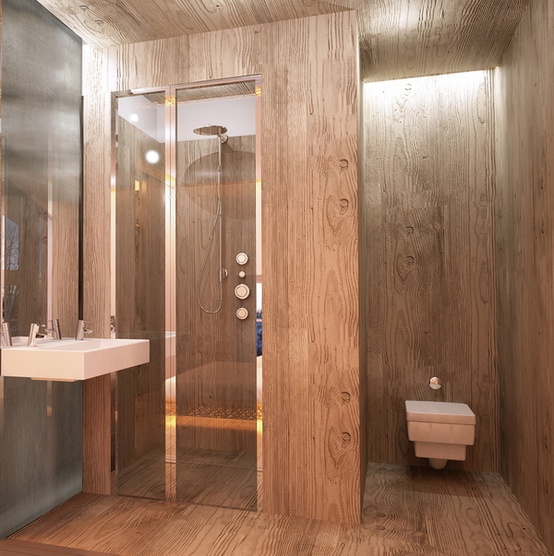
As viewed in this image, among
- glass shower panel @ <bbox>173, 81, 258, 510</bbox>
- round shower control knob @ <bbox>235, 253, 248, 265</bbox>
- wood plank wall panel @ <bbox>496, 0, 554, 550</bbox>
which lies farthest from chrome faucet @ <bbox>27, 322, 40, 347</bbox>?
wood plank wall panel @ <bbox>496, 0, 554, 550</bbox>

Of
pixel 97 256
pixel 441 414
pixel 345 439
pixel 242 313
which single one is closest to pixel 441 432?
pixel 441 414

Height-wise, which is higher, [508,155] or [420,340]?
[508,155]

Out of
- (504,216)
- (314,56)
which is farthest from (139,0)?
(504,216)

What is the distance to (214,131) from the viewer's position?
2.74 metres

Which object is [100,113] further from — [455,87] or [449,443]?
[449,443]

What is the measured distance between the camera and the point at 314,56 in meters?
2.58

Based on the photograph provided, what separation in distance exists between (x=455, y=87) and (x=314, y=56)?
1.28m

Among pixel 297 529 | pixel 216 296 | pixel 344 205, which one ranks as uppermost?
pixel 344 205

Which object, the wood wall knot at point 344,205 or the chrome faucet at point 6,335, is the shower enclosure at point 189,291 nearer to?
the wood wall knot at point 344,205

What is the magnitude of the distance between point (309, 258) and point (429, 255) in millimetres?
1174

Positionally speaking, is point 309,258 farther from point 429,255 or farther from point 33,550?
point 33,550

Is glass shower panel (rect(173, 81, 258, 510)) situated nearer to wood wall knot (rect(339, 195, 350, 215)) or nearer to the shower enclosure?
the shower enclosure

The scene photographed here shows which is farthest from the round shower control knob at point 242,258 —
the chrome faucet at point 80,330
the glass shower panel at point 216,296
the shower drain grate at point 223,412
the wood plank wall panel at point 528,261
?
the wood plank wall panel at point 528,261

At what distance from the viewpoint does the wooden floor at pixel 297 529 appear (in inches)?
87.9
